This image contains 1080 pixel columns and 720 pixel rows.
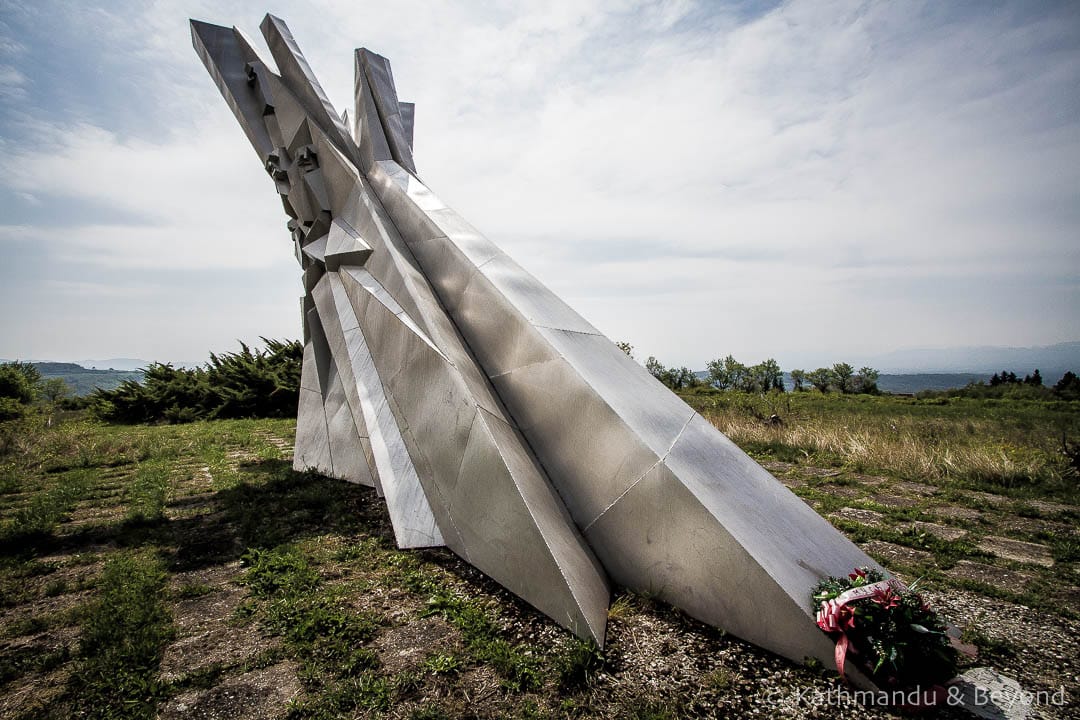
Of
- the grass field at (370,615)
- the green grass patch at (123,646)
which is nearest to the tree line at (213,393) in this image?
the grass field at (370,615)

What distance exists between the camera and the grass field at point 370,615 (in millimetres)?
2830

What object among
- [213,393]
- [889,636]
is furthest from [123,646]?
[213,393]

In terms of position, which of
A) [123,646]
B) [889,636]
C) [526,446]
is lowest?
[123,646]

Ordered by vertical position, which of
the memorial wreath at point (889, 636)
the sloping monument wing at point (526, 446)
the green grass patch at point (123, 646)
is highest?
the sloping monument wing at point (526, 446)

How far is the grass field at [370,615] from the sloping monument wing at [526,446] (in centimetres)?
29

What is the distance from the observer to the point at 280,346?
69.8ft

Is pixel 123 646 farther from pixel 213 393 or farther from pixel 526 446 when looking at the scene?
pixel 213 393

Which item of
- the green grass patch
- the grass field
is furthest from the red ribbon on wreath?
the green grass patch

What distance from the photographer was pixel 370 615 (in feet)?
12.1

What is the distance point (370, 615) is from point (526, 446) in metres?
1.94

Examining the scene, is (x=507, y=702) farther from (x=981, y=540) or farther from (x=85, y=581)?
(x=981, y=540)

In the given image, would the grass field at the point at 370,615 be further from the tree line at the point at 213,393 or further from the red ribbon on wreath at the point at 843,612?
the tree line at the point at 213,393

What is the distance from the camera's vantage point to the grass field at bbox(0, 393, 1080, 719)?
2.83 meters

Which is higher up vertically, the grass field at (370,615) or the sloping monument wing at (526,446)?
the sloping monument wing at (526,446)
